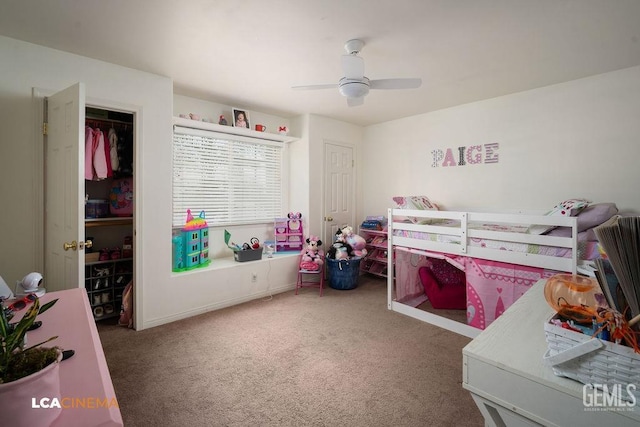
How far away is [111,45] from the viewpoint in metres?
2.19

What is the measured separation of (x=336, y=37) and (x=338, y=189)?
254 centimetres

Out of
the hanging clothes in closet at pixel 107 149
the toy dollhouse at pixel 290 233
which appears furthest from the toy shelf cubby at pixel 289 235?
the hanging clothes in closet at pixel 107 149

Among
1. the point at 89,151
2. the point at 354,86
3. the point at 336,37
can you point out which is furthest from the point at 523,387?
the point at 89,151

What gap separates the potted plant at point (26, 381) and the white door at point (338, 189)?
364 cm

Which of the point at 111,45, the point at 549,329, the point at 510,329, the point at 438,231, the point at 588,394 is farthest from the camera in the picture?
the point at 438,231

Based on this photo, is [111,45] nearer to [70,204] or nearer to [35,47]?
[35,47]

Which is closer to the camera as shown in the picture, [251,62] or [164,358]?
[164,358]

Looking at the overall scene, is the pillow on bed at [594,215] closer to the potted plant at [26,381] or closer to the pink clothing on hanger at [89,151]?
the potted plant at [26,381]

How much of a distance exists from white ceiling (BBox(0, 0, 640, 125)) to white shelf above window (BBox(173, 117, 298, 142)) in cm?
38

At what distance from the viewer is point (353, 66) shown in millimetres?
2111

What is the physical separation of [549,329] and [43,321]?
1.81 m

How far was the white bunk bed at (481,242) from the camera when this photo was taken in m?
2.10

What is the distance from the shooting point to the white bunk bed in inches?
82.8

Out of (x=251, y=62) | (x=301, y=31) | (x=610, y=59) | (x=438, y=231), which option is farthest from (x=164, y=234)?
(x=610, y=59)
